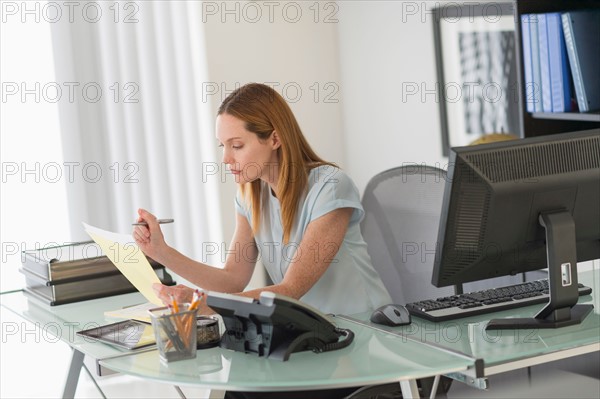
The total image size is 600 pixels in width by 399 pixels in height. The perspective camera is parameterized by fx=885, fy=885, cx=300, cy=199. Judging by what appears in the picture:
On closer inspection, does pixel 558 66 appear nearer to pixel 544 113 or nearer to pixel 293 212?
pixel 544 113

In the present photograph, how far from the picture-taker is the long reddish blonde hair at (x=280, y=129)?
2.24 m

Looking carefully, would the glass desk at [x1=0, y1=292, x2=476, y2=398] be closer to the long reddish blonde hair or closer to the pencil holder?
the pencil holder

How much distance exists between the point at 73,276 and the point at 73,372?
30cm

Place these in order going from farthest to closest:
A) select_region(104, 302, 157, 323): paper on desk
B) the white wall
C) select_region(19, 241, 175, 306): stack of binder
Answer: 1. the white wall
2. select_region(19, 241, 175, 306): stack of binder
3. select_region(104, 302, 157, 323): paper on desk

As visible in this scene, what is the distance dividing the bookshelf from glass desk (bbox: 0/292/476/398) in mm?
1194

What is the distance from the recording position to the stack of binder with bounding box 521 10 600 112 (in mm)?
2625

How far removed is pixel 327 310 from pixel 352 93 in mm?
1994

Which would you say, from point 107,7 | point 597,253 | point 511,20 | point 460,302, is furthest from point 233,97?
point 107,7

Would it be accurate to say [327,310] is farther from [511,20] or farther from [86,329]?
[511,20]

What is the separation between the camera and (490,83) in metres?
3.21

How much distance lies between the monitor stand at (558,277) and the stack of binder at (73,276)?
1041 millimetres

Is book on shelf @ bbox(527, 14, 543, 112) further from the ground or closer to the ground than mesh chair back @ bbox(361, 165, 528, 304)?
further from the ground

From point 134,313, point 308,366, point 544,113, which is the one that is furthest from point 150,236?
point 544,113

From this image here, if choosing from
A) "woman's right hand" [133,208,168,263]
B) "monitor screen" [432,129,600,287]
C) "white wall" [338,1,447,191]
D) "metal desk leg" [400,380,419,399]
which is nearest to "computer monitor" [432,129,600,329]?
"monitor screen" [432,129,600,287]
